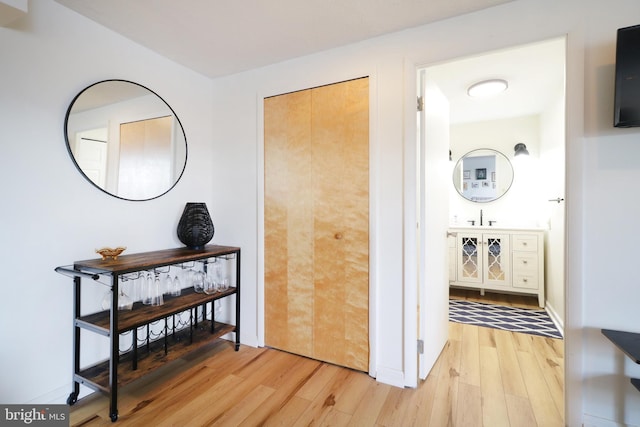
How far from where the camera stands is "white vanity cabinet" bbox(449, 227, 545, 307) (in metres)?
3.42

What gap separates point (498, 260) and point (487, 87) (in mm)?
2054

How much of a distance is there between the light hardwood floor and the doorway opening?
0.22m

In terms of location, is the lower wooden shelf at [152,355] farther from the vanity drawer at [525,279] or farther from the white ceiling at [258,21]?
the vanity drawer at [525,279]

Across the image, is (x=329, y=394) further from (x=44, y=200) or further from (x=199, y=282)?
(x=44, y=200)

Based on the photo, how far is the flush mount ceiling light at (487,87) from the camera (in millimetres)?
2689

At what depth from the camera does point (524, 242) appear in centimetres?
345

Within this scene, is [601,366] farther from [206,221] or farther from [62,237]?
[62,237]

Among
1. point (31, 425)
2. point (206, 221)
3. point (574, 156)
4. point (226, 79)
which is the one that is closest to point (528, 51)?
point (574, 156)

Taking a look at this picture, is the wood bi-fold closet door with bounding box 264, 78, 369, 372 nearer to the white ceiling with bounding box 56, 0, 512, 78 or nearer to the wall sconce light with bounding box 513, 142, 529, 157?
the white ceiling with bounding box 56, 0, 512, 78

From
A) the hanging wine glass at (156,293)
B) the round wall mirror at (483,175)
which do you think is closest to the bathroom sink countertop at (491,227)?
the round wall mirror at (483,175)

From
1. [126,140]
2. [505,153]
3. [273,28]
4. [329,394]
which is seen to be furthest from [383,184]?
[505,153]

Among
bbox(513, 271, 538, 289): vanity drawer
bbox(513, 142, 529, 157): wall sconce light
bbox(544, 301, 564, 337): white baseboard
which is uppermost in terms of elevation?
bbox(513, 142, 529, 157): wall sconce light

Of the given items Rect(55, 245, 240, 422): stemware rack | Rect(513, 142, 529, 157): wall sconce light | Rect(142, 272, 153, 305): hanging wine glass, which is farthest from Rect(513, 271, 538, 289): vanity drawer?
Rect(142, 272, 153, 305): hanging wine glass

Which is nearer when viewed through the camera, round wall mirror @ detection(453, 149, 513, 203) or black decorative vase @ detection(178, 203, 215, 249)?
black decorative vase @ detection(178, 203, 215, 249)
